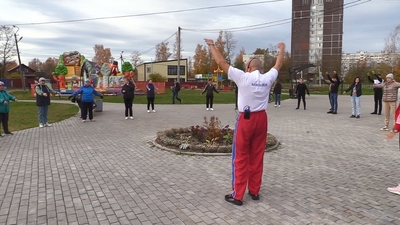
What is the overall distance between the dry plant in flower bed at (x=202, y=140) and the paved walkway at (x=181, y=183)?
1.23 feet

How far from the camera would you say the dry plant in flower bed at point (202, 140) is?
276 inches

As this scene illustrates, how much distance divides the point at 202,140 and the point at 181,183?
2855 millimetres

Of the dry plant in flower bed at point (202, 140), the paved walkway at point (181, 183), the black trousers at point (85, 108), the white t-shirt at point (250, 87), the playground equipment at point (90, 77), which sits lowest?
the paved walkway at point (181, 183)

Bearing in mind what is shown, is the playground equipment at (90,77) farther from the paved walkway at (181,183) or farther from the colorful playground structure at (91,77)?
the paved walkway at (181,183)

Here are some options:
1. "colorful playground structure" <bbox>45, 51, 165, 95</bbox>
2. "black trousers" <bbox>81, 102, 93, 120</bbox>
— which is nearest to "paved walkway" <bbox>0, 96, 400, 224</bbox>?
"black trousers" <bbox>81, 102, 93, 120</bbox>

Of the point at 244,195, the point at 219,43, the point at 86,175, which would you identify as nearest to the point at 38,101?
the point at 86,175

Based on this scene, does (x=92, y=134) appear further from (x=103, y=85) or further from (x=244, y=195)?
(x=103, y=85)

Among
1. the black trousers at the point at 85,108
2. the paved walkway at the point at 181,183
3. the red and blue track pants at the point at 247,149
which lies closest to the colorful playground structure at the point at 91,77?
the black trousers at the point at 85,108

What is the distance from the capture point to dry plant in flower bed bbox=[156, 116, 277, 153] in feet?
23.0

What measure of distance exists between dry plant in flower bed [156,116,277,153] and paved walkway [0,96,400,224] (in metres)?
0.37

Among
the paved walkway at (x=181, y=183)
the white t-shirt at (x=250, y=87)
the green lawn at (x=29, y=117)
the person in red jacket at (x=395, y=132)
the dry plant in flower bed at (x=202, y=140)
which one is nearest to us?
the paved walkway at (x=181, y=183)

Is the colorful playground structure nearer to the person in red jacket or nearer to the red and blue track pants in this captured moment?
the red and blue track pants

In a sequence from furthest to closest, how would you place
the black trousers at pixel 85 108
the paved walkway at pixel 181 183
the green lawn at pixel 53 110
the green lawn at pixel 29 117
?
the green lawn at pixel 53 110 < the black trousers at pixel 85 108 < the green lawn at pixel 29 117 < the paved walkway at pixel 181 183

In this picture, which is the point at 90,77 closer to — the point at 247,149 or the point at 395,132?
the point at 247,149
